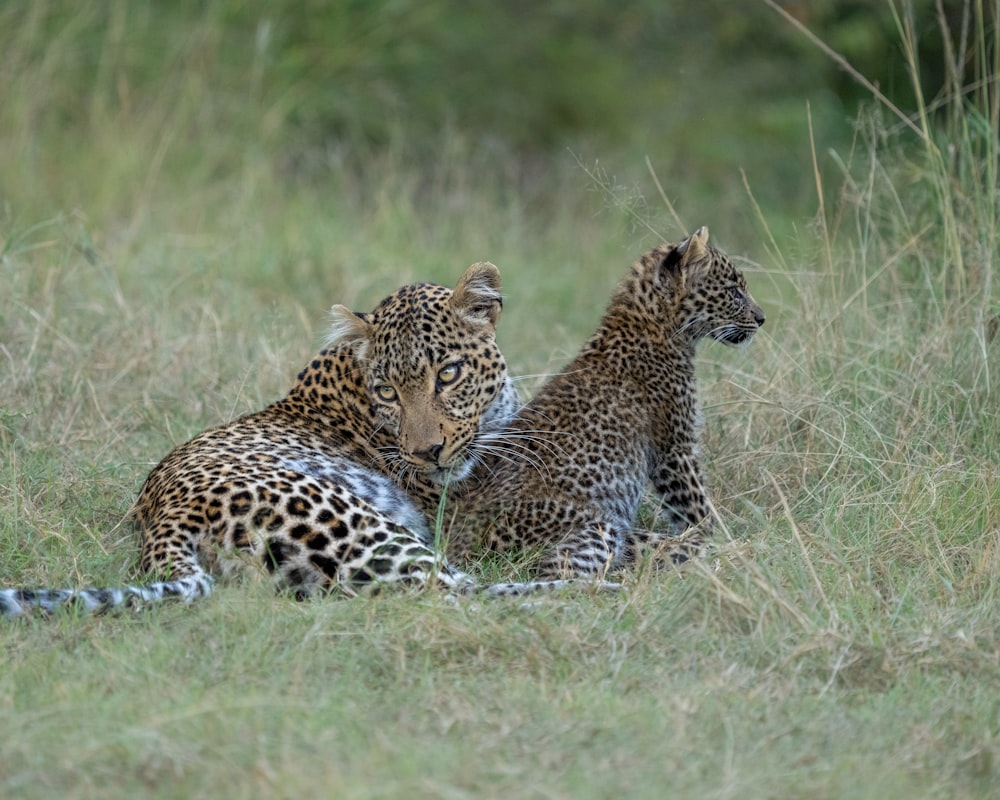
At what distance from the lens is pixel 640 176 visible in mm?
14547

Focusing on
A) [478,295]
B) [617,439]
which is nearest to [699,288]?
[617,439]

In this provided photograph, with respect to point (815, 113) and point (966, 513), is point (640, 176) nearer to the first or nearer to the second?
point (815, 113)

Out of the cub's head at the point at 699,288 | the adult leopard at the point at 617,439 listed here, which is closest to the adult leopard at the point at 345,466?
the adult leopard at the point at 617,439

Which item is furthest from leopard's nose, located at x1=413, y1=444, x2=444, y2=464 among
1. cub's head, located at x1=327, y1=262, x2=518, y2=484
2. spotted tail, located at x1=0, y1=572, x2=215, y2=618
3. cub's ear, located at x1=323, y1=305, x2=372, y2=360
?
spotted tail, located at x1=0, y1=572, x2=215, y2=618

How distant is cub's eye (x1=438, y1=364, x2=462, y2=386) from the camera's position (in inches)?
242

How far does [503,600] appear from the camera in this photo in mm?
5375

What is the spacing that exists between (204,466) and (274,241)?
5.69 meters

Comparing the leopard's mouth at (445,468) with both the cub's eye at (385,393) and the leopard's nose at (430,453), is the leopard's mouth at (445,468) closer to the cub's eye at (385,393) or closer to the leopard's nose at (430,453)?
the leopard's nose at (430,453)

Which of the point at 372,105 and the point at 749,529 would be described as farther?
the point at 372,105

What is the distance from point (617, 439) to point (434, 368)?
85 centimetres

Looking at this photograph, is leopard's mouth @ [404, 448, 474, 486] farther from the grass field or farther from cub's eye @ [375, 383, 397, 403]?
the grass field

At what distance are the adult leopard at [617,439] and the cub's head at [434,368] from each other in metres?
0.20

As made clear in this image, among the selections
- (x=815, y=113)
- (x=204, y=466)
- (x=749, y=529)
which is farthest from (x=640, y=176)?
(x=204, y=466)

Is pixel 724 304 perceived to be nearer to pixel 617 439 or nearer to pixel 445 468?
pixel 617 439
